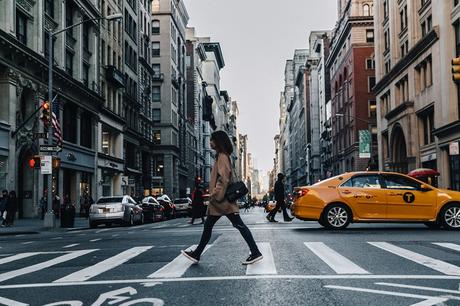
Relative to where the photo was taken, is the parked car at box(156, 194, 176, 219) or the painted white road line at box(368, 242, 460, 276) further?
the parked car at box(156, 194, 176, 219)

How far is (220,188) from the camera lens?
8484 mm

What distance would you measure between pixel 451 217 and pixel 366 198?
92.8 inches

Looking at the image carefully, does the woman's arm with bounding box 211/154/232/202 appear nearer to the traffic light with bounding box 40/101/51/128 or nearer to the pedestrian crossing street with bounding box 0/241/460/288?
the pedestrian crossing street with bounding box 0/241/460/288

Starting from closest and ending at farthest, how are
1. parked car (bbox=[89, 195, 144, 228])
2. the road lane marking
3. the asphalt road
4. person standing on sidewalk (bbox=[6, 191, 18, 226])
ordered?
the asphalt road → the road lane marking → parked car (bbox=[89, 195, 144, 228]) → person standing on sidewalk (bbox=[6, 191, 18, 226])

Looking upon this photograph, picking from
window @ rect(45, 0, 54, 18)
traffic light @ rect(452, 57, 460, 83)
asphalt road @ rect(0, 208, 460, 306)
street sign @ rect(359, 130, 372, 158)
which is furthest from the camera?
street sign @ rect(359, 130, 372, 158)

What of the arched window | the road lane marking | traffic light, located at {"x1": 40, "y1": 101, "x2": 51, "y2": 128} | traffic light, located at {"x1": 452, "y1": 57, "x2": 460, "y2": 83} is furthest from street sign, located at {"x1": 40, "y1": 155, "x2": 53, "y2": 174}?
the arched window

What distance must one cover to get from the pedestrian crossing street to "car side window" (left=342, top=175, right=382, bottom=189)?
447 cm

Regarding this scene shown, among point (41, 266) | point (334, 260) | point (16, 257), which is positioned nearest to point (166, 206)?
point (16, 257)

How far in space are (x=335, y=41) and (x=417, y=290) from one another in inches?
3434

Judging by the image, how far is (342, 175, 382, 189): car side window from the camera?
54.3 feet

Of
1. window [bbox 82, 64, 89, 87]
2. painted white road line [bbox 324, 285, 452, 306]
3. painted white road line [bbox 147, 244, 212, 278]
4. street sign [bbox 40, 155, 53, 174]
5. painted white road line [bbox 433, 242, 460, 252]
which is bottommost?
painted white road line [bbox 324, 285, 452, 306]

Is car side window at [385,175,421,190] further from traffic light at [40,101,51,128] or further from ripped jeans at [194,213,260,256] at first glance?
traffic light at [40,101,51,128]

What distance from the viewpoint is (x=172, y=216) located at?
137ft

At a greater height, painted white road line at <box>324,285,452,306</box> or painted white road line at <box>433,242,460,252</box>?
painted white road line at <box>433,242,460,252</box>
